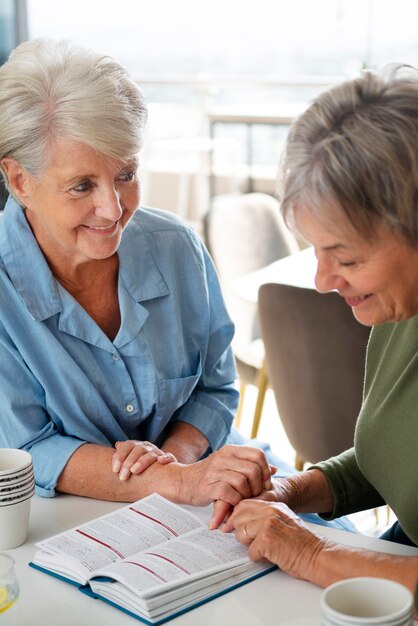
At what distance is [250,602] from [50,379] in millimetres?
676

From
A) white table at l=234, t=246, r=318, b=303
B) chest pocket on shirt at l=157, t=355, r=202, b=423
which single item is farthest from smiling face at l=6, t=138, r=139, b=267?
white table at l=234, t=246, r=318, b=303

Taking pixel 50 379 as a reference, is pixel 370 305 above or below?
above

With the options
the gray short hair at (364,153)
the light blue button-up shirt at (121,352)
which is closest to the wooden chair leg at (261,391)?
the light blue button-up shirt at (121,352)

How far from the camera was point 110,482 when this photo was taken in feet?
5.47

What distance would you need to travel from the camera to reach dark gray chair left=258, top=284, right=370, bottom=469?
8.21ft

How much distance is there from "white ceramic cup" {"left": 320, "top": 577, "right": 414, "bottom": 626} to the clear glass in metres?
0.44

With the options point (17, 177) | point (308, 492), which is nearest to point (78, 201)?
point (17, 177)

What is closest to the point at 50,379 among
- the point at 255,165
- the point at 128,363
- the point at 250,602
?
the point at 128,363

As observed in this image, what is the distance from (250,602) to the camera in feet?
4.19

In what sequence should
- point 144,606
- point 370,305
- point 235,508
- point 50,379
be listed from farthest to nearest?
point 50,379, point 235,508, point 370,305, point 144,606

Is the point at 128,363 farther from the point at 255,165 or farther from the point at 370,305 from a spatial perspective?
the point at 255,165

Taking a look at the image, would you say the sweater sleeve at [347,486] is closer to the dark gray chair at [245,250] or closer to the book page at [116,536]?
the book page at [116,536]

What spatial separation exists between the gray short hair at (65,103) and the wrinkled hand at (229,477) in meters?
0.59

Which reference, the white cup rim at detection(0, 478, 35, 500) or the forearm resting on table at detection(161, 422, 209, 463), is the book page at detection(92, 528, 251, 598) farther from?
the forearm resting on table at detection(161, 422, 209, 463)
